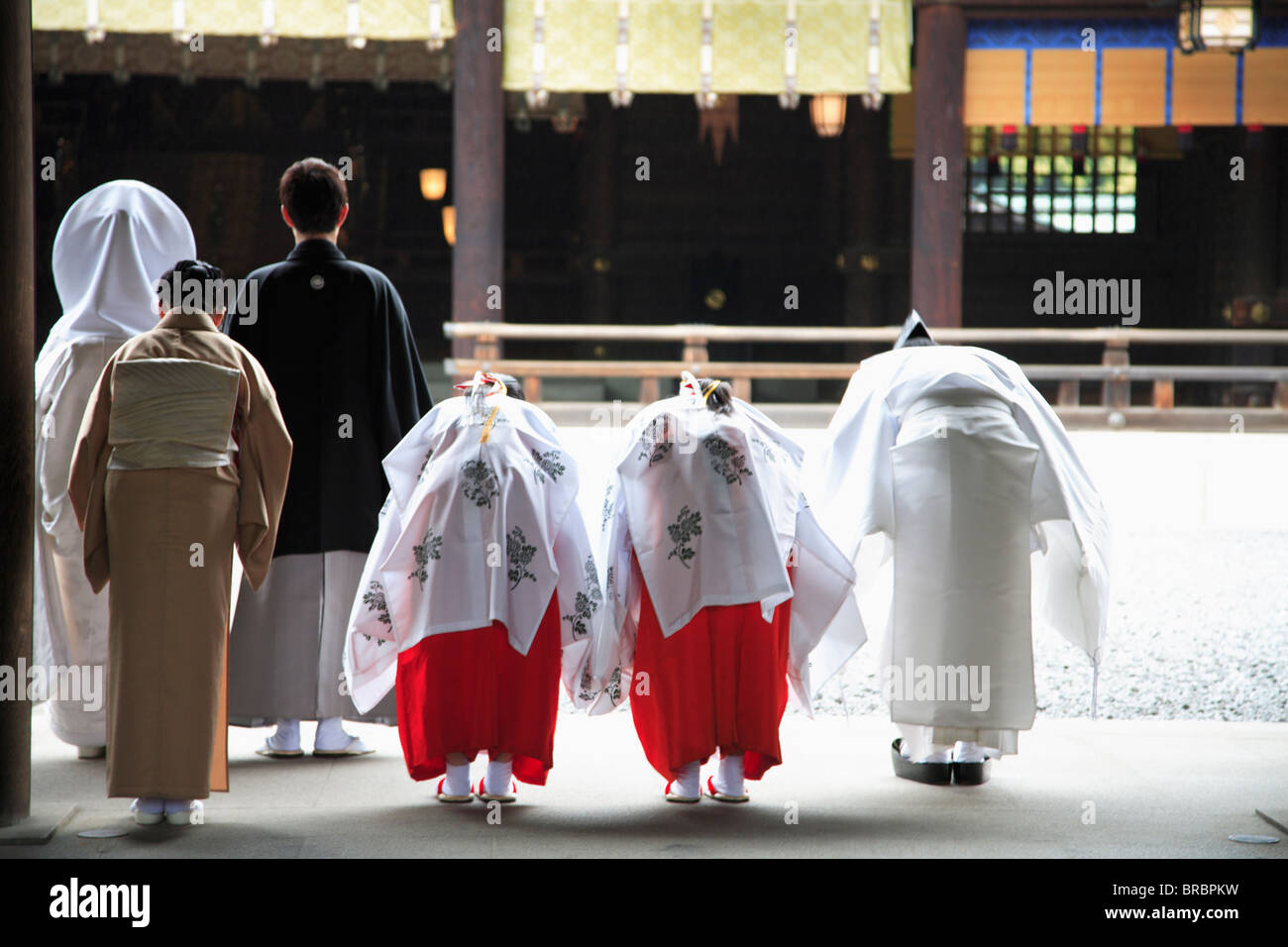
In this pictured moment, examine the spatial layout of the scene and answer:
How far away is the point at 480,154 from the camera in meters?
10.3

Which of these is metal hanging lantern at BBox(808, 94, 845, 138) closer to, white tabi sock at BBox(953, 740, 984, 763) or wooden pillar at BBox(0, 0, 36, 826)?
white tabi sock at BBox(953, 740, 984, 763)

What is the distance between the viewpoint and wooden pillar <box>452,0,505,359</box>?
1027 centimetres

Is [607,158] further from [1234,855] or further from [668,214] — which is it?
[1234,855]

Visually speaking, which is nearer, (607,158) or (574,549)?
(574,549)

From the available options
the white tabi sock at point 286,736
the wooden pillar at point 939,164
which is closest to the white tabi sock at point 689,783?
the white tabi sock at point 286,736

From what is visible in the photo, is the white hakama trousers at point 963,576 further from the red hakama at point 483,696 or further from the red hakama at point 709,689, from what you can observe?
the red hakama at point 483,696

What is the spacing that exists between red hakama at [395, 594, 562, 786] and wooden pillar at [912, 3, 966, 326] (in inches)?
279

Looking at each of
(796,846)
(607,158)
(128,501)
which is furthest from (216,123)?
(796,846)

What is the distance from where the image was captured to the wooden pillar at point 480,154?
10266 mm

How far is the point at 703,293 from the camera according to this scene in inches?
573

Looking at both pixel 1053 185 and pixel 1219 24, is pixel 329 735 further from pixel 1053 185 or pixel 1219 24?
pixel 1053 185

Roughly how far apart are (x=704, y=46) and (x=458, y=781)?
24.8ft

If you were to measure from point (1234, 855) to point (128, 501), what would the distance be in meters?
3.05

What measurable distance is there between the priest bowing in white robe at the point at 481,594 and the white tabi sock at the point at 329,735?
0.63 m
